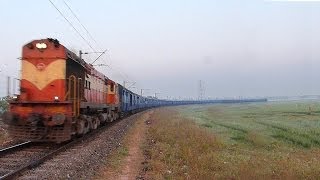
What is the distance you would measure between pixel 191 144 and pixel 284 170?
6.29 metres

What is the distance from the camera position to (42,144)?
1880 cm

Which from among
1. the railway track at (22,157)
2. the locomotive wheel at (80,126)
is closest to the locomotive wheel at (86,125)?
the locomotive wheel at (80,126)

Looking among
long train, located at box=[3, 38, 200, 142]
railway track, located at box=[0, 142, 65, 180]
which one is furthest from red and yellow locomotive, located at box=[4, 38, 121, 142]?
railway track, located at box=[0, 142, 65, 180]

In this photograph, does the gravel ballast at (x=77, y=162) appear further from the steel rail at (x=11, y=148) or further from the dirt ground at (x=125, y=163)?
the steel rail at (x=11, y=148)

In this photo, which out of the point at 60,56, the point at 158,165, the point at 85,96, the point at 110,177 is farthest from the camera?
the point at 85,96

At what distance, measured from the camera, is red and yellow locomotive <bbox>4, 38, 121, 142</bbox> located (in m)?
17.7

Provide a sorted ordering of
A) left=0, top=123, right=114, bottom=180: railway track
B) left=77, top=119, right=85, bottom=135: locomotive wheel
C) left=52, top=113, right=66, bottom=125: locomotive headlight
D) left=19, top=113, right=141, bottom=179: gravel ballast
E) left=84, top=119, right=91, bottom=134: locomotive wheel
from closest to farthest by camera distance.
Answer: left=19, top=113, right=141, bottom=179: gravel ballast → left=0, top=123, right=114, bottom=180: railway track → left=52, top=113, right=66, bottom=125: locomotive headlight → left=77, top=119, right=85, bottom=135: locomotive wheel → left=84, top=119, right=91, bottom=134: locomotive wheel

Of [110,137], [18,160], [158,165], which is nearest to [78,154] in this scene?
[18,160]

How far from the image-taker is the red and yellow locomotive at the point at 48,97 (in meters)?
17.7

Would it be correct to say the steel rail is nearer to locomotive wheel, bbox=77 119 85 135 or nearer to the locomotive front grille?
the locomotive front grille

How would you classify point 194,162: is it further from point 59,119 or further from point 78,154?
point 59,119

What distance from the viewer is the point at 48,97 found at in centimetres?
1856

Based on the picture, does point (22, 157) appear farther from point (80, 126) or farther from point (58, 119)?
point (80, 126)

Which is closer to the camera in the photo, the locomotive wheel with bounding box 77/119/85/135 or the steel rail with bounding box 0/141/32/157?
the steel rail with bounding box 0/141/32/157
